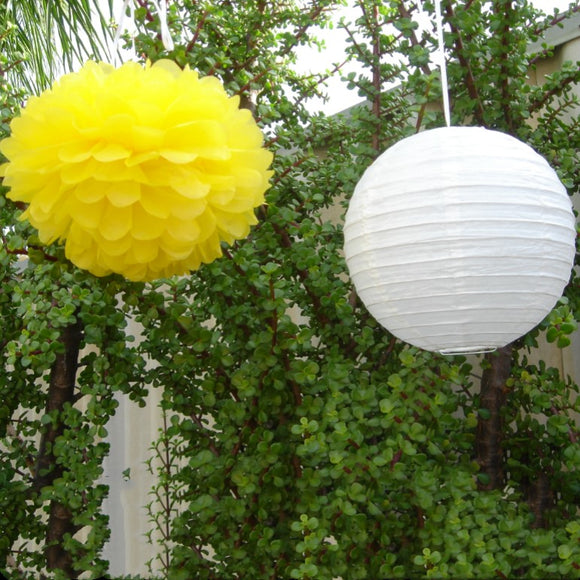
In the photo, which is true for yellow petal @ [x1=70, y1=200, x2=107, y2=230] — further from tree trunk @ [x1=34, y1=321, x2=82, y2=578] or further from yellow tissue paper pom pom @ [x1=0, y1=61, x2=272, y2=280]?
tree trunk @ [x1=34, y1=321, x2=82, y2=578]

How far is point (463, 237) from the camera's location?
894 millimetres

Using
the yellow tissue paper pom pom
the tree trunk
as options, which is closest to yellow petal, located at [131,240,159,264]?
the yellow tissue paper pom pom

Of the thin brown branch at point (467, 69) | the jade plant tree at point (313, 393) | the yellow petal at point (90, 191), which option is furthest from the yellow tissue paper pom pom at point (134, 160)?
the thin brown branch at point (467, 69)

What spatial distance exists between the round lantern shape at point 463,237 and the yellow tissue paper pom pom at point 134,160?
19 centimetres

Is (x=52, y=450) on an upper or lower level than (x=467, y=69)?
lower

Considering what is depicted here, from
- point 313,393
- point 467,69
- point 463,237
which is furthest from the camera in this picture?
point 467,69

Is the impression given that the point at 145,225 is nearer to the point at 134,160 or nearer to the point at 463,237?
the point at 134,160

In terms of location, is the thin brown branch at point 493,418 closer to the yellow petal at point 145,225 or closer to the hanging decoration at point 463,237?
the hanging decoration at point 463,237

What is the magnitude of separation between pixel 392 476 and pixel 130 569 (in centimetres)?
155

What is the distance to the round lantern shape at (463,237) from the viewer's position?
0.90 metres

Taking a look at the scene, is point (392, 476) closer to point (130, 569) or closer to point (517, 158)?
point (517, 158)

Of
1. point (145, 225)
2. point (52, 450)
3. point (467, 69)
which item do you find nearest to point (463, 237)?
point (145, 225)

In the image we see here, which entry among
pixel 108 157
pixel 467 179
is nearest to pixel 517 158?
pixel 467 179

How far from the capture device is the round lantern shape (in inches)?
35.4
